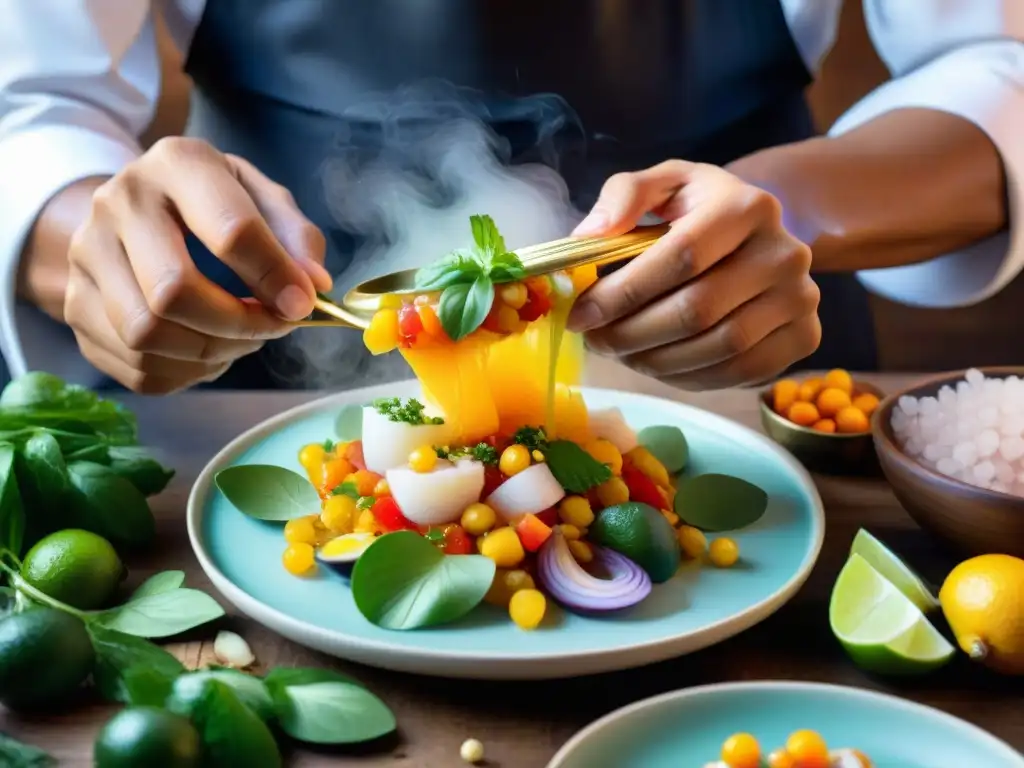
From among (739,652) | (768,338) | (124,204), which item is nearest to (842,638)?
(739,652)

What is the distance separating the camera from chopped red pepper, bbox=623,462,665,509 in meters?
1.19

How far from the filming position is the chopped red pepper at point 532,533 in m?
1.07

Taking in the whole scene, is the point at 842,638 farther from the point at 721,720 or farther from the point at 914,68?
the point at 914,68

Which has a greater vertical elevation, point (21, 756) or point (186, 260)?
point (186, 260)

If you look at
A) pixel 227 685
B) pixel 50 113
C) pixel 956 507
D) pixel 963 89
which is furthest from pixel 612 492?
pixel 50 113

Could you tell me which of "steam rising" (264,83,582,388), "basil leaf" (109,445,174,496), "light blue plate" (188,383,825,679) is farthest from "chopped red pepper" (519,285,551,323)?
"steam rising" (264,83,582,388)

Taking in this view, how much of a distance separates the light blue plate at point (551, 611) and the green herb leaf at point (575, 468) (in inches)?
5.8

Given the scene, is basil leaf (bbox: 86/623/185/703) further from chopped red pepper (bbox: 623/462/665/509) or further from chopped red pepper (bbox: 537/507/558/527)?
chopped red pepper (bbox: 623/462/665/509)

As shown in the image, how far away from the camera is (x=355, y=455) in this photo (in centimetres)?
127

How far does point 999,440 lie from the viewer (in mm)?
1149

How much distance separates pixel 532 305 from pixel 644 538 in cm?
31

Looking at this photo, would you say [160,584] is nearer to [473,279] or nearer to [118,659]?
[118,659]

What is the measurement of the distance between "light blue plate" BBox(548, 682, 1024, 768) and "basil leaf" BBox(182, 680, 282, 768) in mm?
243

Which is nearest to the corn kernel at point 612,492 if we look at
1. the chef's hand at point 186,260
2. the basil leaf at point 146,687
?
the chef's hand at point 186,260
